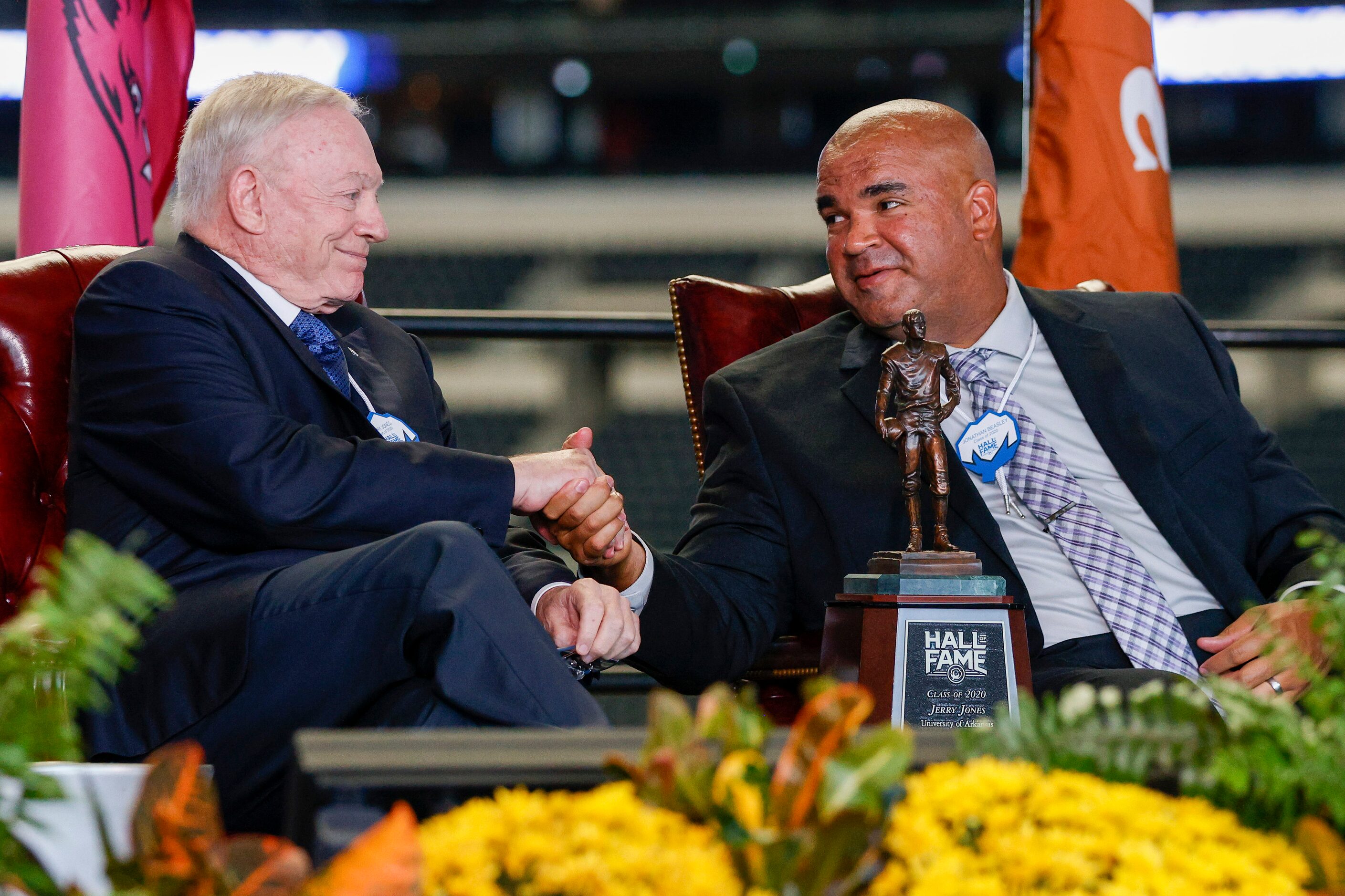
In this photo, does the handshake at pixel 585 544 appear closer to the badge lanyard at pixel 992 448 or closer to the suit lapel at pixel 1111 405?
the badge lanyard at pixel 992 448

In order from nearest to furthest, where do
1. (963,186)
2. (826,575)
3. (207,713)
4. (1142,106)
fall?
(207,713) → (826,575) → (963,186) → (1142,106)

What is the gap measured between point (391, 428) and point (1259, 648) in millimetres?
1101

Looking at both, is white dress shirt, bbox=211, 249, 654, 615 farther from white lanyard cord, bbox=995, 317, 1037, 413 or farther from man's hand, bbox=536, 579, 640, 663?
white lanyard cord, bbox=995, 317, 1037, 413

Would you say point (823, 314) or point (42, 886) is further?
point (823, 314)

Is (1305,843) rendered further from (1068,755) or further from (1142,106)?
(1142,106)

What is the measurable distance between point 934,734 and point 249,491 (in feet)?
2.93

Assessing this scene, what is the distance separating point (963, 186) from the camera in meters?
2.11

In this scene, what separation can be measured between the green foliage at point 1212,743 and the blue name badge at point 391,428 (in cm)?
110

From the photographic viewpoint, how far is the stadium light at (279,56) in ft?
29.8

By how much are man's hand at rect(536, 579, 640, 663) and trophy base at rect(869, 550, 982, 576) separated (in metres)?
0.31

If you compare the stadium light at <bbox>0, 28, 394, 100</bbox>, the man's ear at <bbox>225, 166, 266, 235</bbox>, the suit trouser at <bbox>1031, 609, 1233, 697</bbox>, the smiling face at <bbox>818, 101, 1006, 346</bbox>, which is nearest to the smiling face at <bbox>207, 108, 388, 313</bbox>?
the man's ear at <bbox>225, 166, 266, 235</bbox>

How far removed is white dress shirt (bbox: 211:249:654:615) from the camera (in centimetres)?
175

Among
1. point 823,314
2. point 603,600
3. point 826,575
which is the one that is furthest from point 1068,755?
point 823,314

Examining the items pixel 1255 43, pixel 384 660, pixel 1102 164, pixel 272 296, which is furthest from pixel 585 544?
pixel 1255 43
